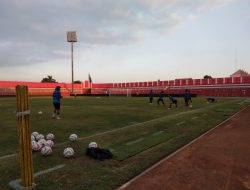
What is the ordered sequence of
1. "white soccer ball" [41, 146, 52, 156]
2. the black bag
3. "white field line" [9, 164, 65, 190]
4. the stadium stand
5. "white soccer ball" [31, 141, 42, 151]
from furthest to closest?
the stadium stand < "white soccer ball" [31, 141, 42, 151] < "white soccer ball" [41, 146, 52, 156] < the black bag < "white field line" [9, 164, 65, 190]

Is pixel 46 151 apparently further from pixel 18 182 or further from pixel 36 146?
pixel 18 182

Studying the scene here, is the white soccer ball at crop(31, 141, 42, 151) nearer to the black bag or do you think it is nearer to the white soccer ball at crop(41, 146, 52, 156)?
the white soccer ball at crop(41, 146, 52, 156)

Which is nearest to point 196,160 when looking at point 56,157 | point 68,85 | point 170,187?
point 170,187

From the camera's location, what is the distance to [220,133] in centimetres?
1355

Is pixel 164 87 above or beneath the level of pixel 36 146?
above

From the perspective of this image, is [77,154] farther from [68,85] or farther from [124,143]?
[68,85]

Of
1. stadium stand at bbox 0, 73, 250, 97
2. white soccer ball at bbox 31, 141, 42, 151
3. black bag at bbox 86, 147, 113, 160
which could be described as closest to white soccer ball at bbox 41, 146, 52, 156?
white soccer ball at bbox 31, 141, 42, 151

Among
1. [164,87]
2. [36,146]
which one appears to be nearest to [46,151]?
[36,146]

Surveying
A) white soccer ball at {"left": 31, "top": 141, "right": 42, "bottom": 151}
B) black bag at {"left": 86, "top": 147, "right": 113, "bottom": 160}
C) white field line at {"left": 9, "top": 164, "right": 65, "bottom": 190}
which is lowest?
white field line at {"left": 9, "top": 164, "right": 65, "bottom": 190}

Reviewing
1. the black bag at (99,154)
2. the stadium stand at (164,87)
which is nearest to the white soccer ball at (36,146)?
the black bag at (99,154)

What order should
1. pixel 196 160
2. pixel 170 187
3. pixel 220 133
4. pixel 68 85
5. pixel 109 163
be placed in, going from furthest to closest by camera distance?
pixel 68 85 → pixel 220 133 → pixel 196 160 → pixel 109 163 → pixel 170 187

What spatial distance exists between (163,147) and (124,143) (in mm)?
1460

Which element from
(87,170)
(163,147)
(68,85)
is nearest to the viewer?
(87,170)

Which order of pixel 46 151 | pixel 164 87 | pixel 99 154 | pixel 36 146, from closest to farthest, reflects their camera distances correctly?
pixel 99 154 < pixel 46 151 < pixel 36 146 < pixel 164 87
